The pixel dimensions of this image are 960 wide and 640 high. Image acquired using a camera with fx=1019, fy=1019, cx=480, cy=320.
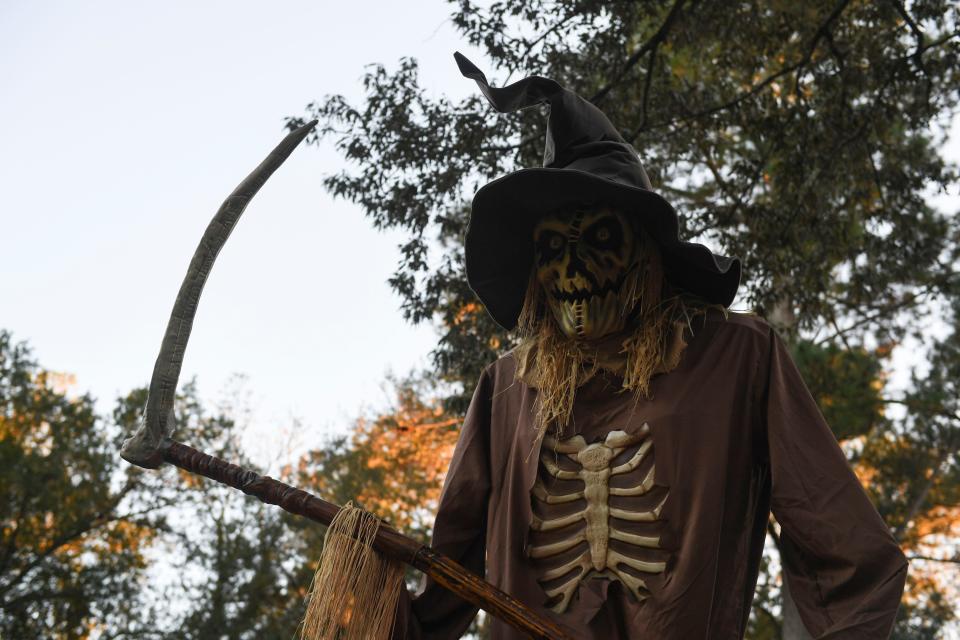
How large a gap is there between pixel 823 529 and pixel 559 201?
4.12ft

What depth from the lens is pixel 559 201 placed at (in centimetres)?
322

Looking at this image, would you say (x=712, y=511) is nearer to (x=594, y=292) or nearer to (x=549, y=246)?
(x=594, y=292)

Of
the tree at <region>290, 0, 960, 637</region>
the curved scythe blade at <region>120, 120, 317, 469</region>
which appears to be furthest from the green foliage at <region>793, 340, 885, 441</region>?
the curved scythe blade at <region>120, 120, 317, 469</region>

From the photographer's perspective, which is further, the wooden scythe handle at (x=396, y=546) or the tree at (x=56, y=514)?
the tree at (x=56, y=514)

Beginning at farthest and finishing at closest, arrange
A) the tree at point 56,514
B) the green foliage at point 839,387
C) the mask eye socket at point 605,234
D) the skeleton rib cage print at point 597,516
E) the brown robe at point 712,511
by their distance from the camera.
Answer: the tree at point 56,514 → the green foliage at point 839,387 → the mask eye socket at point 605,234 → the skeleton rib cage print at point 597,516 → the brown robe at point 712,511

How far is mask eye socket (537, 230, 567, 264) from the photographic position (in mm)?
3203

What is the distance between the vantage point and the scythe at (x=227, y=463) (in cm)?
267

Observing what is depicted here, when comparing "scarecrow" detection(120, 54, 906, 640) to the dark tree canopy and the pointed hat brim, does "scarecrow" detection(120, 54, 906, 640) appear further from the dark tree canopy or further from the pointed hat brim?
the dark tree canopy

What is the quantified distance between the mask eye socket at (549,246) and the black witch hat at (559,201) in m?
0.09

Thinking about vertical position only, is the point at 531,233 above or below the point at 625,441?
above

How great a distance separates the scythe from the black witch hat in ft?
2.61

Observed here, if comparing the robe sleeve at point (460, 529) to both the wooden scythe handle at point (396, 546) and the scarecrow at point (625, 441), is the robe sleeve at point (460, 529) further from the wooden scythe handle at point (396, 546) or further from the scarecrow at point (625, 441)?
the wooden scythe handle at point (396, 546)

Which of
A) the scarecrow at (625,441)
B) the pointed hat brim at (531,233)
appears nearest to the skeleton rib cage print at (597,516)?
the scarecrow at (625,441)

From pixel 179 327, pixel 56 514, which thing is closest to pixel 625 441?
pixel 179 327
